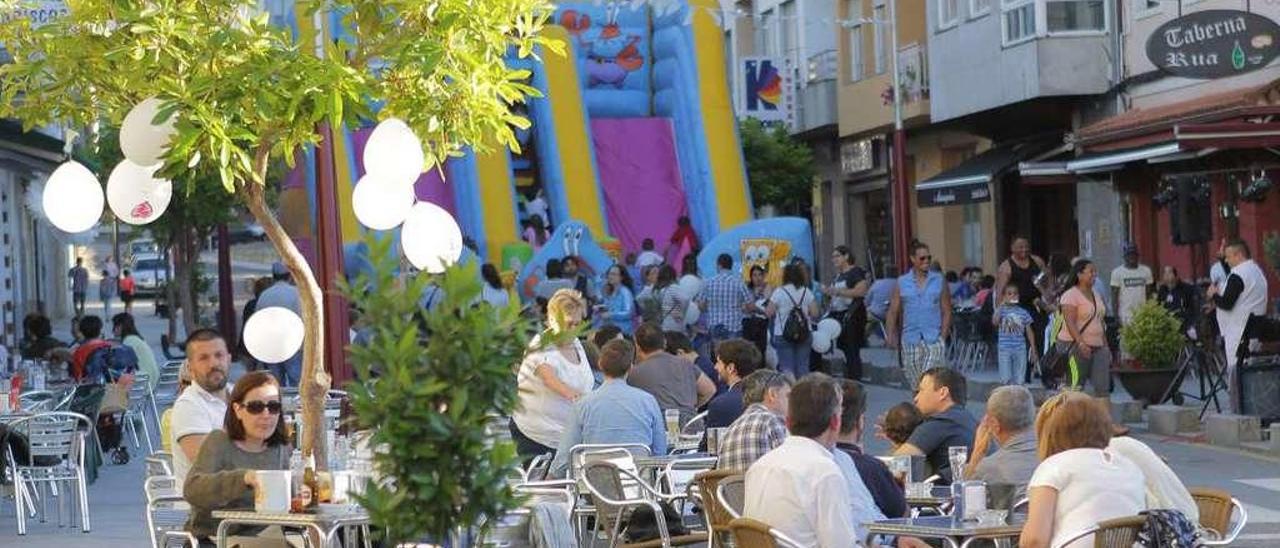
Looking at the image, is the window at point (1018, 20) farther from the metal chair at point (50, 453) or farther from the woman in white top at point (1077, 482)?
the woman in white top at point (1077, 482)

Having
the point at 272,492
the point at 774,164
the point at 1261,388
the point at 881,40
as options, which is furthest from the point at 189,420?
the point at 774,164

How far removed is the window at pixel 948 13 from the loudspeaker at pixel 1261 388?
759 inches

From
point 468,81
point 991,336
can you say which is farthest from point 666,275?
point 468,81

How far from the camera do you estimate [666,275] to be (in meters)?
27.9

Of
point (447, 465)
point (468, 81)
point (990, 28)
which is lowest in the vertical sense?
point (447, 465)

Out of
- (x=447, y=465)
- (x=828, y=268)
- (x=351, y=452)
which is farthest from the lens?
(x=828, y=268)

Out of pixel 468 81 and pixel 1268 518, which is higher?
pixel 468 81

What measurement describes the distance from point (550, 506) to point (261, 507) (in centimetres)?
158

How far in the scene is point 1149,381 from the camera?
856 inches

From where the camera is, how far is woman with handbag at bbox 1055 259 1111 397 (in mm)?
20734

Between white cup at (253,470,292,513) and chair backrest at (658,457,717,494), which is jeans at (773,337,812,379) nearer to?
chair backrest at (658,457,717,494)

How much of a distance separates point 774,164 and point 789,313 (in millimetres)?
22870

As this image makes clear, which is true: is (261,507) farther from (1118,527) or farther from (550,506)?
(1118,527)

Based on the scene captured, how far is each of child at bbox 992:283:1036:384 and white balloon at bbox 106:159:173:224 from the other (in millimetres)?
12605
